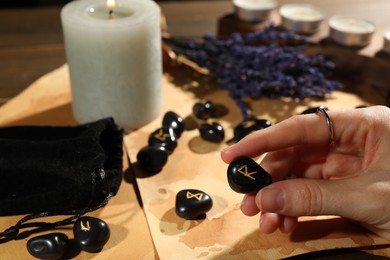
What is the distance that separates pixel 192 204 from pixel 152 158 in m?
0.12

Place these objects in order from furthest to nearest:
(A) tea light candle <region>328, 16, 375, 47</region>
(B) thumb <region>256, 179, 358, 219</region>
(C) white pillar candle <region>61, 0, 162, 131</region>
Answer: (A) tea light candle <region>328, 16, 375, 47</region>
(C) white pillar candle <region>61, 0, 162, 131</region>
(B) thumb <region>256, 179, 358, 219</region>

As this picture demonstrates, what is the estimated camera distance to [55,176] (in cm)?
71

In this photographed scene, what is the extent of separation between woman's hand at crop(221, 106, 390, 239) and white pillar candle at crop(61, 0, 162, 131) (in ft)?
0.84

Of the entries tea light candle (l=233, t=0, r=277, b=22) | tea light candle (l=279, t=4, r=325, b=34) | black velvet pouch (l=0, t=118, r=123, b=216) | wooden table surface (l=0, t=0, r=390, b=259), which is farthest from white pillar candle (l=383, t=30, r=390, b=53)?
black velvet pouch (l=0, t=118, r=123, b=216)

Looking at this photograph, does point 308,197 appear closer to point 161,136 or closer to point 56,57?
point 161,136

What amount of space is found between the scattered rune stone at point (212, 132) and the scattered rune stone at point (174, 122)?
4 centimetres

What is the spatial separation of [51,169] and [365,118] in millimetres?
421

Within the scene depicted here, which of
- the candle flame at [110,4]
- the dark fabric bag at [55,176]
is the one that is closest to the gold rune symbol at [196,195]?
the dark fabric bag at [55,176]

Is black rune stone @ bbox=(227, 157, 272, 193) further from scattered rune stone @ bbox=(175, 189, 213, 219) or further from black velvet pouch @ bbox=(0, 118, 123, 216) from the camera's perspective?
black velvet pouch @ bbox=(0, 118, 123, 216)

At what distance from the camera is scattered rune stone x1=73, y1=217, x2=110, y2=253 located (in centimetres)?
63

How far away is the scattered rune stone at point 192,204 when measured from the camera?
2.21ft

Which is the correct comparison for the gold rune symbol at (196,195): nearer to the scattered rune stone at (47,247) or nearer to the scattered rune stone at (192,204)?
the scattered rune stone at (192,204)

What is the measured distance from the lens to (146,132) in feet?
2.86

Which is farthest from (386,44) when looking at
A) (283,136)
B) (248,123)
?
(283,136)
